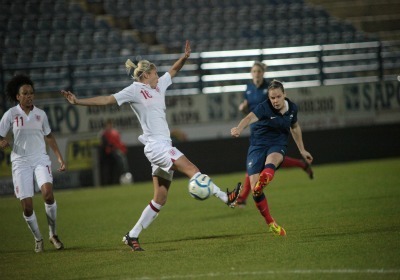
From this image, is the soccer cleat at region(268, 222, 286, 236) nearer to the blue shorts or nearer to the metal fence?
the blue shorts

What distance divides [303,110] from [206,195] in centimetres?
1427

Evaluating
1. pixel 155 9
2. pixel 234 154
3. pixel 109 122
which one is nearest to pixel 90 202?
pixel 109 122

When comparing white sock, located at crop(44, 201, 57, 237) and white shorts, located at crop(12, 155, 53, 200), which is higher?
white shorts, located at crop(12, 155, 53, 200)

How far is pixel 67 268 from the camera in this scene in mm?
8430

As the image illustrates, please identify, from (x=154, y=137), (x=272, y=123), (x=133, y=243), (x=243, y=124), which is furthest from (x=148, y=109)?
(x=272, y=123)

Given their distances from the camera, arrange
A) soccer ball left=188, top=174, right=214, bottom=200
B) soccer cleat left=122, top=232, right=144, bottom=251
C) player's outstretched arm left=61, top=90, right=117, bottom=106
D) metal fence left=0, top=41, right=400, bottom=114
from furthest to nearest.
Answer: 1. metal fence left=0, top=41, right=400, bottom=114
2. soccer cleat left=122, top=232, right=144, bottom=251
3. soccer ball left=188, top=174, right=214, bottom=200
4. player's outstretched arm left=61, top=90, right=117, bottom=106

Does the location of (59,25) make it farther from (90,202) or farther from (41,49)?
(90,202)

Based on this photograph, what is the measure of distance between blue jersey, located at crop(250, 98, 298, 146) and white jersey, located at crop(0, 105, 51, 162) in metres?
2.94

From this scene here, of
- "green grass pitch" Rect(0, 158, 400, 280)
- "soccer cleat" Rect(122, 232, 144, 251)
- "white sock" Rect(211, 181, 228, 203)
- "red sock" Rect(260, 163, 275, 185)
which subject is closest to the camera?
"green grass pitch" Rect(0, 158, 400, 280)

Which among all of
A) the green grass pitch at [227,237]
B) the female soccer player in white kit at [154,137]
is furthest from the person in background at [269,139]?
the female soccer player in white kit at [154,137]

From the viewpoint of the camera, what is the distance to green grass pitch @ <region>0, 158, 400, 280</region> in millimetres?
7602

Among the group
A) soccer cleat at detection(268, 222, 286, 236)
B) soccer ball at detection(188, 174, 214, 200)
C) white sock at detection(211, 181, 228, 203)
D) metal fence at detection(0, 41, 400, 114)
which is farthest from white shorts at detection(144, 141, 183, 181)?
metal fence at detection(0, 41, 400, 114)

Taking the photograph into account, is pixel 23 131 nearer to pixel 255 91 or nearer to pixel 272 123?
pixel 272 123

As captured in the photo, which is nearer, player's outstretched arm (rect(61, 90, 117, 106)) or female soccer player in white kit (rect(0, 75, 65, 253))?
player's outstretched arm (rect(61, 90, 117, 106))
